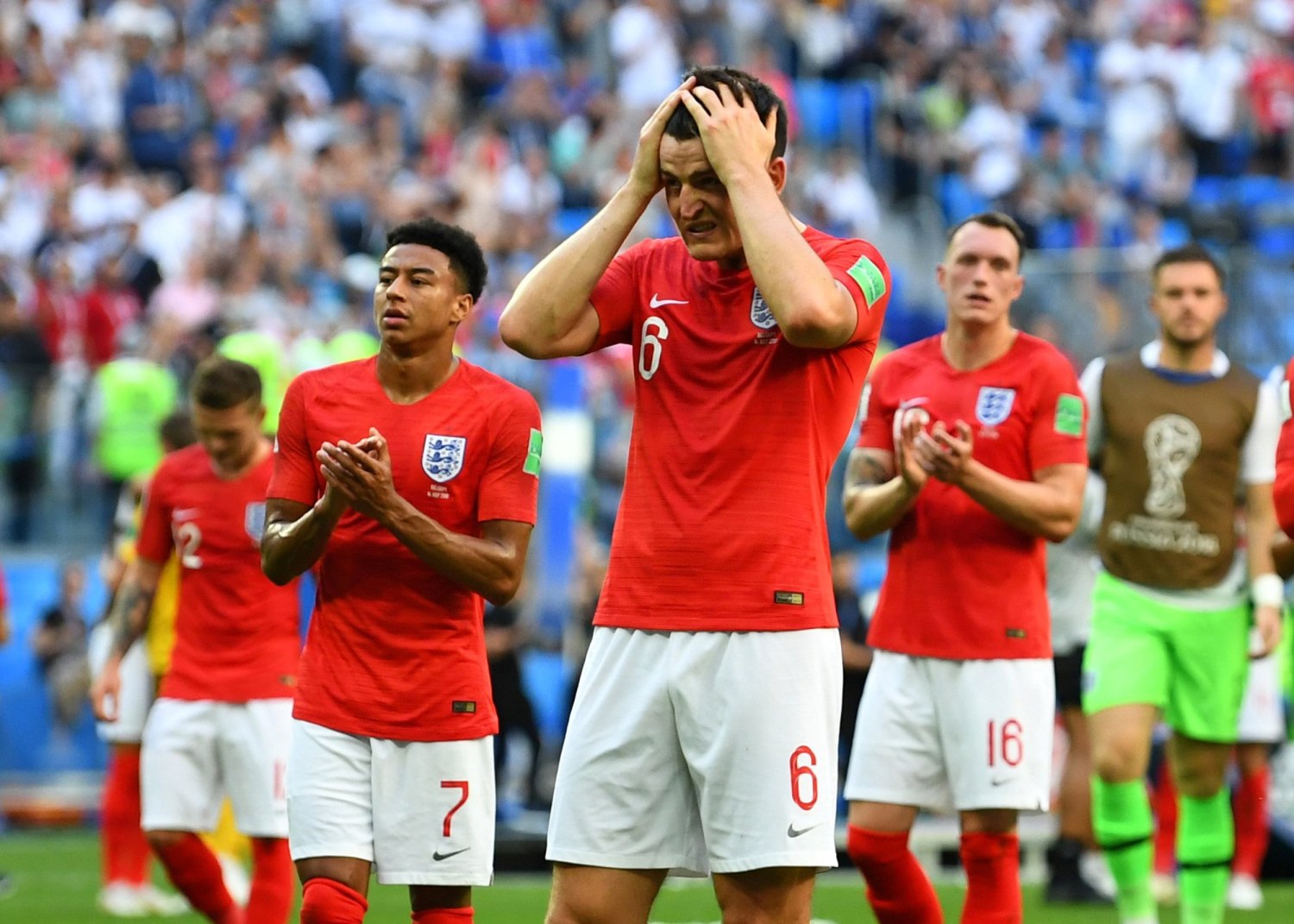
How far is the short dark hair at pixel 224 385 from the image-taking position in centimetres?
856

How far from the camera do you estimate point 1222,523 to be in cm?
887

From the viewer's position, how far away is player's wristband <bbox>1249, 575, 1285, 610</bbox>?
8.48 metres

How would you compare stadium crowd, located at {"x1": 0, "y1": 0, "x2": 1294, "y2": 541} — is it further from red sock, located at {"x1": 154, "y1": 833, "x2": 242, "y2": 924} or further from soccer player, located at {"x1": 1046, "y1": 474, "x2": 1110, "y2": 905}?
red sock, located at {"x1": 154, "y1": 833, "x2": 242, "y2": 924}

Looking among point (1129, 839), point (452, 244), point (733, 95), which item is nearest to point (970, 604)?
point (1129, 839)

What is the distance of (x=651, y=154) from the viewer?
5.31 meters

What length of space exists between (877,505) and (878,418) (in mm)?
523

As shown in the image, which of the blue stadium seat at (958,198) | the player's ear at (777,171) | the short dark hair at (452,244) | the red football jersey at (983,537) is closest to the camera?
the player's ear at (777,171)

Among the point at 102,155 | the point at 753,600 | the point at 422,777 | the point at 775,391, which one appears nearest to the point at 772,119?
the point at 775,391

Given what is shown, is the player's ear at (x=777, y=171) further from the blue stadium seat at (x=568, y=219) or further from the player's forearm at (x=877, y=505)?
the blue stadium seat at (x=568, y=219)

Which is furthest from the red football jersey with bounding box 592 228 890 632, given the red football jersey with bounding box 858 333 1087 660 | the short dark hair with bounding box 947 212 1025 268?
the short dark hair with bounding box 947 212 1025 268

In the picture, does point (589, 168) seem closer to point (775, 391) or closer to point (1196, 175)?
point (1196, 175)

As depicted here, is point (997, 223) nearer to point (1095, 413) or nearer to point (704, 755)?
point (1095, 413)

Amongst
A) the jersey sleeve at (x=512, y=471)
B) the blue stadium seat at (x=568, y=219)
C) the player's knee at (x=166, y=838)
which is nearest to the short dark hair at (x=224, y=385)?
the player's knee at (x=166, y=838)

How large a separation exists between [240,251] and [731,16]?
7.27 metres
